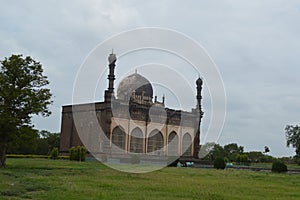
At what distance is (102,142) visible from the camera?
49156 millimetres

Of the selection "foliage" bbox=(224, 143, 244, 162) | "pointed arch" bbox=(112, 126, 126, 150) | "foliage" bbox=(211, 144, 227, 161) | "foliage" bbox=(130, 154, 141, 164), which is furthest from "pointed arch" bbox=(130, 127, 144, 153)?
"foliage" bbox=(224, 143, 244, 162)

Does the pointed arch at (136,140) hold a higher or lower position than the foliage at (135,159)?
higher

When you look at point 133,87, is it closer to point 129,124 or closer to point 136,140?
point 129,124

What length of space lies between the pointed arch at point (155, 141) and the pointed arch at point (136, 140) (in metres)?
1.16

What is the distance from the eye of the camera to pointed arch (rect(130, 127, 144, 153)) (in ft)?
173

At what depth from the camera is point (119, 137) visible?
169 ft

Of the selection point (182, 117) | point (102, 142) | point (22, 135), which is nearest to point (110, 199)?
point (22, 135)

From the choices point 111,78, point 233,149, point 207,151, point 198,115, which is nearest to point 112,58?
point 111,78

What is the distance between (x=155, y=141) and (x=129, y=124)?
477cm

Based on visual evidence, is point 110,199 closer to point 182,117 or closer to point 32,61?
point 32,61

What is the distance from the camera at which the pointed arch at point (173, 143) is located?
190 ft

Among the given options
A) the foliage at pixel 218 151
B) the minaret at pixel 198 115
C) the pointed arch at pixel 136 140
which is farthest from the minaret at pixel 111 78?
the foliage at pixel 218 151

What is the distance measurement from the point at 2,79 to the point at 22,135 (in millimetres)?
3284

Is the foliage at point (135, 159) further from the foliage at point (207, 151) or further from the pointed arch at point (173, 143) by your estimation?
the foliage at point (207, 151)
